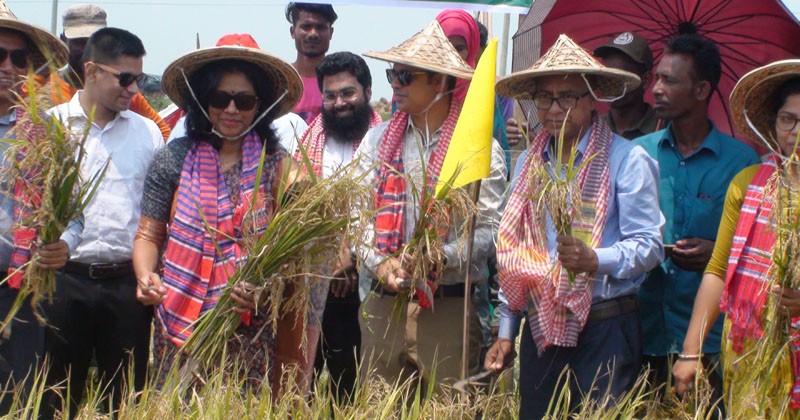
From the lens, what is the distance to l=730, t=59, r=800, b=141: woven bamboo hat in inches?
154

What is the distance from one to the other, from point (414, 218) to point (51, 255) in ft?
4.53

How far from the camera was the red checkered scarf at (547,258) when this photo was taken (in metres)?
4.07

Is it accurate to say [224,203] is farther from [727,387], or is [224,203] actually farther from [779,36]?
[779,36]

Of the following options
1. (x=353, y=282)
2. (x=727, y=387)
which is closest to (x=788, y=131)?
(x=727, y=387)

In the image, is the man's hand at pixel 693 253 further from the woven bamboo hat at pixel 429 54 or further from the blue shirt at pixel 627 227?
the woven bamboo hat at pixel 429 54

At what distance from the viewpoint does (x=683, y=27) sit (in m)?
5.28

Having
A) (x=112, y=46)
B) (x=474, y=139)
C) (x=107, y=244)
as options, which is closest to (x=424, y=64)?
(x=474, y=139)

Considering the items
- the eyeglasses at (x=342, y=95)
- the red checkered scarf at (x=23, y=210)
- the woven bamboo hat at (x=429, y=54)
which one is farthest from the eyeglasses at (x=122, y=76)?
the woven bamboo hat at (x=429, y=54)

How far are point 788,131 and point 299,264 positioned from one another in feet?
5.89

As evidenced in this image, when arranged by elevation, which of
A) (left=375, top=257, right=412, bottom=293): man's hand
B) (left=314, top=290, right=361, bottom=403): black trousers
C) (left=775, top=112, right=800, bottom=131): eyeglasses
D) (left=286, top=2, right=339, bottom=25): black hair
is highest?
(left=286, top=2, right=339, bottom=25): black hair

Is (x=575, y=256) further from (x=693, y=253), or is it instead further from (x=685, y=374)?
(x=693, y=253)

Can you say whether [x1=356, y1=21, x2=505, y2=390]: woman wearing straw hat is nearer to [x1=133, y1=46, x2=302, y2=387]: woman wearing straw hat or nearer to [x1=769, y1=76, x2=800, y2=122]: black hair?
[x1=133, y1=46, x2=302, y2=387]: woman wearing straw hat

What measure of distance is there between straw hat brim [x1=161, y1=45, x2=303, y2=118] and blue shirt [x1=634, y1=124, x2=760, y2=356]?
1.60 m

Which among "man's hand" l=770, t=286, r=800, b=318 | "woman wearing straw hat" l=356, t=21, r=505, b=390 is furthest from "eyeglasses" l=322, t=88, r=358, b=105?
"man's hand" l=770, t=286, r=800, b=318
